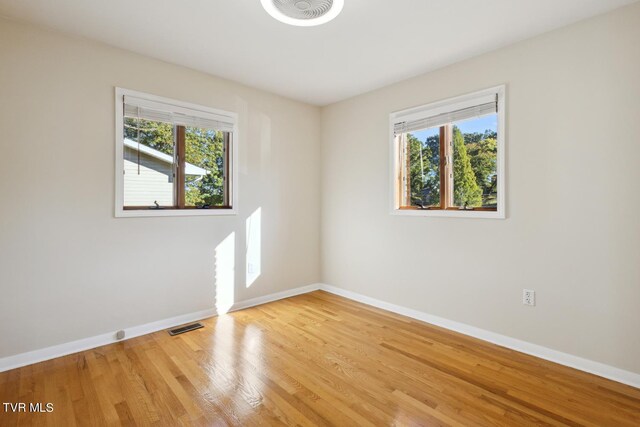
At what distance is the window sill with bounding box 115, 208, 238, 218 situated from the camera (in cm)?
282

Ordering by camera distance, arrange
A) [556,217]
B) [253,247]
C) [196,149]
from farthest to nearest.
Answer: [253,247], [196,149], [556,217]

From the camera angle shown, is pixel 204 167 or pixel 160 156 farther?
pixel 204 167

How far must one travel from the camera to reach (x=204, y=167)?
3.40 metres

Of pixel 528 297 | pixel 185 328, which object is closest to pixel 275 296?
pixel 185 328

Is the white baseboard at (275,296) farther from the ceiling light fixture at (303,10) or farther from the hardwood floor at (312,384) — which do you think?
the ceiling light fixture at (303,10)

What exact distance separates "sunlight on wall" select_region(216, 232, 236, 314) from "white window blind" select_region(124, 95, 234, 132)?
120cm

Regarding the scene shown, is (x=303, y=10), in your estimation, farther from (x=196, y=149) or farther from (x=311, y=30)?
(x=196, y=149)

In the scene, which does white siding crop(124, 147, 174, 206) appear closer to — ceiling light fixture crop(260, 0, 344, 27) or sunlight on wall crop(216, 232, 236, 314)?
sunlight on wall crop(216, 232, 236, 314)

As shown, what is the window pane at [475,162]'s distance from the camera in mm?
2879

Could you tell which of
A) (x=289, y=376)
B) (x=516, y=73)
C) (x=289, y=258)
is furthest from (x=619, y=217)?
(x=289, y=258)

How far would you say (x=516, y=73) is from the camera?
2.66 m

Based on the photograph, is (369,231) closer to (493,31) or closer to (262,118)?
(262,118)

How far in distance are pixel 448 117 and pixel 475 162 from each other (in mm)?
509

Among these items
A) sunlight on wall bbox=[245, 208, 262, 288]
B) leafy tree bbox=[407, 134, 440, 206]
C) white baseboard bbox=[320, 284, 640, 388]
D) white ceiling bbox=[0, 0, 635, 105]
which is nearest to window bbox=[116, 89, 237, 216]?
sunlight on wall bbox=[245, 208, 262, 288]
